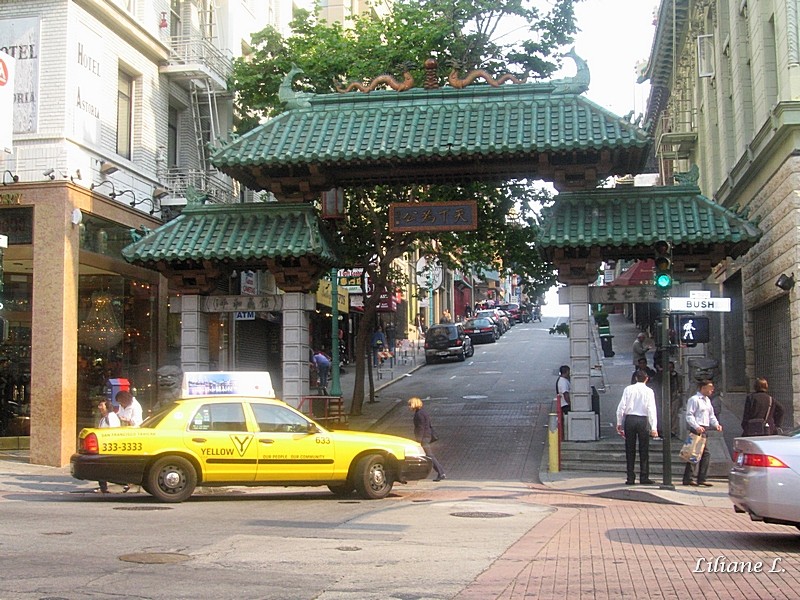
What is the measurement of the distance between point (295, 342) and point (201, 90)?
10554mm

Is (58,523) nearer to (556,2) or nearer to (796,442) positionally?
(796,442)

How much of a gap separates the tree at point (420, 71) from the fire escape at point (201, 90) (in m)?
1.11

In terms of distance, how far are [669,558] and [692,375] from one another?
33.4 ft

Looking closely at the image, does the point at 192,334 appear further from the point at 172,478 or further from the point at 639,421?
the point at 639,421

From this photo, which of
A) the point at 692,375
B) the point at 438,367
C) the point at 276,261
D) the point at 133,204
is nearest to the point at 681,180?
the point at 692,375

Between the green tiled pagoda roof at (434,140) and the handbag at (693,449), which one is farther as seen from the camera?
the green tiled pagoda roof at (434,140)

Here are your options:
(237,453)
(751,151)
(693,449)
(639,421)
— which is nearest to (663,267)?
(639,421)

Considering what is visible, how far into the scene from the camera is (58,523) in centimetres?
1177

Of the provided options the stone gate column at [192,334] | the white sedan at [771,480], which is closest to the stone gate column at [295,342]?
the stone gate column at [192,334]

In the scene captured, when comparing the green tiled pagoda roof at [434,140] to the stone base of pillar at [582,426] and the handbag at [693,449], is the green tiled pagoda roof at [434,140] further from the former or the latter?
the handbag at [693,449]

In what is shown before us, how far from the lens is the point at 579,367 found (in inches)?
758

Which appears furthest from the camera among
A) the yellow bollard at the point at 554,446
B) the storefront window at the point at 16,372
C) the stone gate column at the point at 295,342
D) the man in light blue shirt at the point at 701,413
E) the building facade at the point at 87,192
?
the storefront window at the point at 16,372

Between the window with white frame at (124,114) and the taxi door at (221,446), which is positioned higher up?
the window with white frame at (124,114)

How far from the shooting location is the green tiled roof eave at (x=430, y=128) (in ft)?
61.1
